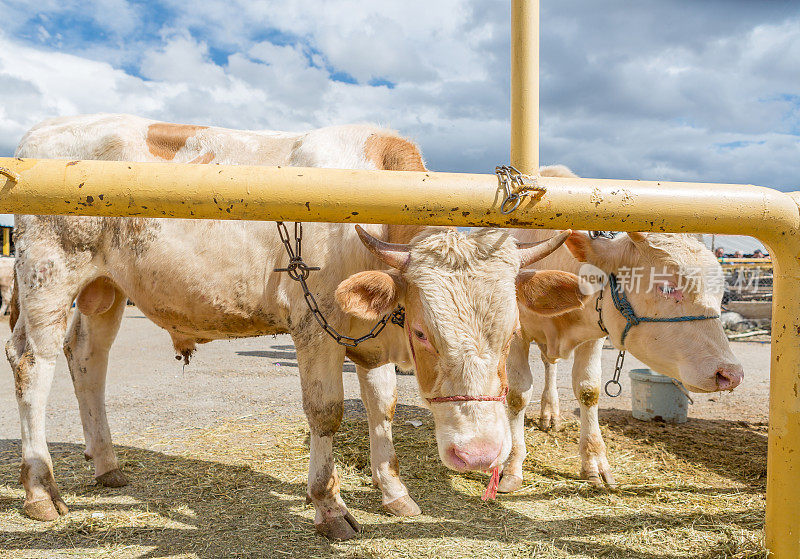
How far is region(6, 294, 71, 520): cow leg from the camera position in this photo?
343 cm

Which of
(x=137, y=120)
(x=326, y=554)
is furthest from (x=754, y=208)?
(x=137, y=120)

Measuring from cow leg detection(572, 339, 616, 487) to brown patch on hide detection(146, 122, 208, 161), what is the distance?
131 inches

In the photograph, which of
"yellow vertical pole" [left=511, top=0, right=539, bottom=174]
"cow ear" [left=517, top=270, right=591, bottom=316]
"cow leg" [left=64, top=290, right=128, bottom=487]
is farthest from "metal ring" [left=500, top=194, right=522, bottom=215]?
"cow leg" [left=64, top=290, right=128, bottom=487]

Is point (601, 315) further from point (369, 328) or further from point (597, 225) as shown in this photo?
point (597, 225)

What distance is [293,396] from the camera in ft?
22.1

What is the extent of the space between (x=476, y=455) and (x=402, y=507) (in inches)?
58.5

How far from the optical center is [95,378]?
4.09 metres

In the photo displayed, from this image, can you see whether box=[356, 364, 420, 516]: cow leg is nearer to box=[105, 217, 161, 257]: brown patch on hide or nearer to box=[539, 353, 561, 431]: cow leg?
box=[105, 217, 161, 257]: brown patch on hide

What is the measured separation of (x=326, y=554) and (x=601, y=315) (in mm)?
2466

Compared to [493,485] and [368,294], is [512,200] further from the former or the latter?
[493,485]

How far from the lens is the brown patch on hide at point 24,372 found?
138 inches

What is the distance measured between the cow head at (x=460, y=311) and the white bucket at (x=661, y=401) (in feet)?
11.2

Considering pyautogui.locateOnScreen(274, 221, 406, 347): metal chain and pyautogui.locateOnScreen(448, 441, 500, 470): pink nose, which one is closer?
pyautogui.locateOnScreen(448, 441, 500, 470): pink nose

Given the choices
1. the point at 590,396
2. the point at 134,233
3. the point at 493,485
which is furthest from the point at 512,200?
the point at 590,396
